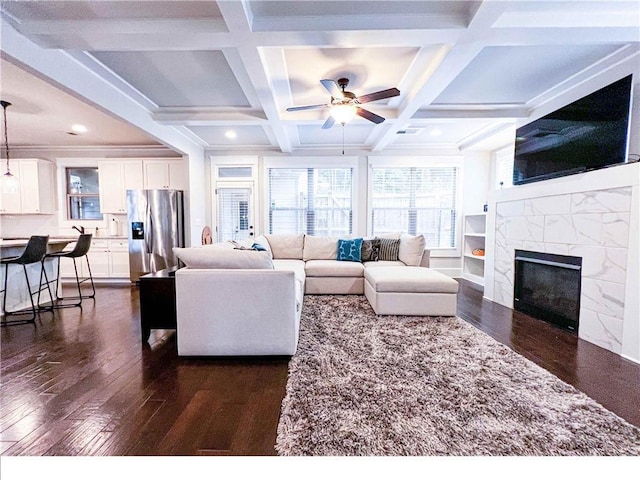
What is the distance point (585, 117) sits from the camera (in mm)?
2816

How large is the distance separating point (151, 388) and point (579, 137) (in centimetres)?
426

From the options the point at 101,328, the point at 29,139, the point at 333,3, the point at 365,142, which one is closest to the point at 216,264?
the point at 101,328

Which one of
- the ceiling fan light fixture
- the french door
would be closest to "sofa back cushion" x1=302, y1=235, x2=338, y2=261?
the french door

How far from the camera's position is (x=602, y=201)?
258 cm

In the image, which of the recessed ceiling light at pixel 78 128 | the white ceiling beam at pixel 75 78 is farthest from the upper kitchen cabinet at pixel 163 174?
the white ceiling beam at pixel 75 78

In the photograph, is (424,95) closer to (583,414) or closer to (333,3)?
(333,3)

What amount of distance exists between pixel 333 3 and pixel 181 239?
14.0ft

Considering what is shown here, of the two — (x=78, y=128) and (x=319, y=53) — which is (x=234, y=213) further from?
(x=319, y=53)

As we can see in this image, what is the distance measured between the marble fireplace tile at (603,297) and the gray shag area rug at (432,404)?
3.20 ft

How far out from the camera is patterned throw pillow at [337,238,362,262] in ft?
15.1

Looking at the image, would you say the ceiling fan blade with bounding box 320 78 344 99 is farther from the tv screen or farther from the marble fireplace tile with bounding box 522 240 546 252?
the marble fireplace tile with bounding box 522 240 546 252

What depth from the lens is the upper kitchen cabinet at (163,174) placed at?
525 centimetres

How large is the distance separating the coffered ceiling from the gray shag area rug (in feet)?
7.98

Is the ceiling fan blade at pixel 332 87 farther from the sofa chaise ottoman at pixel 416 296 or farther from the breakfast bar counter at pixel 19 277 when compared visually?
the breakfast bar counter at pixel 19 277
